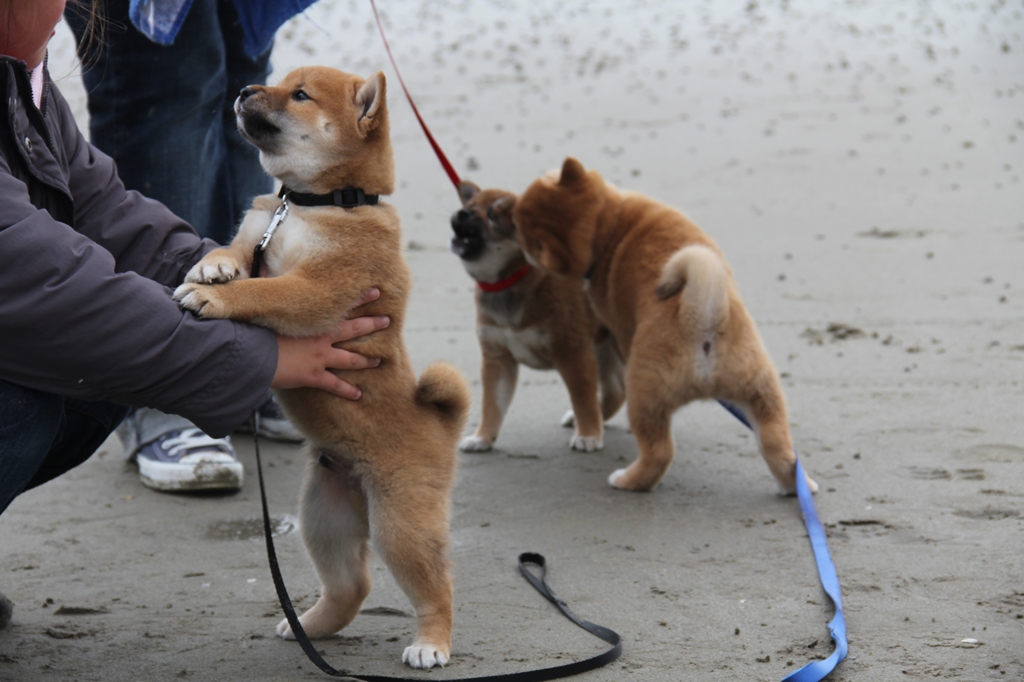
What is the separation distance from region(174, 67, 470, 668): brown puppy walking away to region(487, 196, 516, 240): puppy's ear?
1366mm

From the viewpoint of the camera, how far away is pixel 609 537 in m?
3.12

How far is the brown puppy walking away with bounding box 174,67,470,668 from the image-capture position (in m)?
2.34

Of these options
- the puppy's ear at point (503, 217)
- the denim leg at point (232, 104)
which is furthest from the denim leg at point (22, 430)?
the puppy's ear at point (503, 217)

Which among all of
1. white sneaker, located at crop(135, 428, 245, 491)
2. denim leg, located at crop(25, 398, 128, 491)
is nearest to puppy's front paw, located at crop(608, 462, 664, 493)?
white sneaker, located at crop(135, 428, 245, 491)

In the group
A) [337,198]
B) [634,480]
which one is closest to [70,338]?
[337,198]

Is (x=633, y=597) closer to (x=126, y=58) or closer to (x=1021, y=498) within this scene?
(x=1021, y=498)

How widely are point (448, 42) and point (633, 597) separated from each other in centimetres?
1007

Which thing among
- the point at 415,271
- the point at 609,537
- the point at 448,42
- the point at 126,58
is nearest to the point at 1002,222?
the point at 415,271

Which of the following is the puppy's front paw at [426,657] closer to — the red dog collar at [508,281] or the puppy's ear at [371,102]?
the puppy's ear at [371,102]

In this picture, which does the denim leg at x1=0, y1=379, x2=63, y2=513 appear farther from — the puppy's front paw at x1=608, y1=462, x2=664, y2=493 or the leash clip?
the puppy's front paw at x1=608, y1=462, x2=664, y2=493

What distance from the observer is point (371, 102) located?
256cm

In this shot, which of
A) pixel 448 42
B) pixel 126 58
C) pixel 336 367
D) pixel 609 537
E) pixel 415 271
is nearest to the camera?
pixel 336 367

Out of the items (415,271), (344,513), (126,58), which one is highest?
(126,58)

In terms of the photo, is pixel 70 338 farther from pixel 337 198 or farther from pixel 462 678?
pixel 462 678
